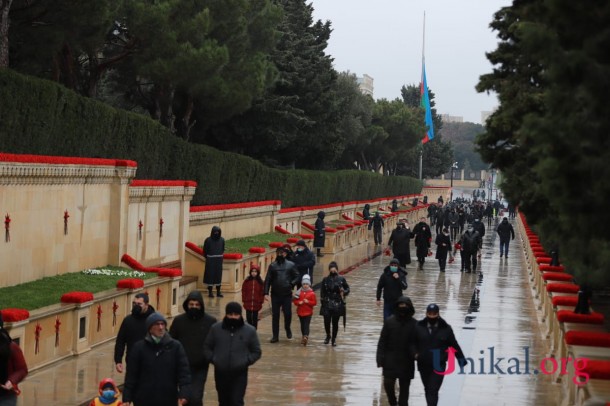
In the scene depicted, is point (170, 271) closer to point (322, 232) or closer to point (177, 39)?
point (177, 39)

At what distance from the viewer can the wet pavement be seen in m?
16.5

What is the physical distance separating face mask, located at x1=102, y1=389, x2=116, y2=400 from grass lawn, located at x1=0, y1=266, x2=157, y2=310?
7.00 meters

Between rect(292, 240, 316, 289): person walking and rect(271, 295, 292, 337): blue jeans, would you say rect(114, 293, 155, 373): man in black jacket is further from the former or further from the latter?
rect(292, 240, 316, 289): person walking

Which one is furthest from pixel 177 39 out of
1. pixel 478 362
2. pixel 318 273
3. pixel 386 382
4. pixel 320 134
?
pixel 320 134

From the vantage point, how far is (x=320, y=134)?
6156cm

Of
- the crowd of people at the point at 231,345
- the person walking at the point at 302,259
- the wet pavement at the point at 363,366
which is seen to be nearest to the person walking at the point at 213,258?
the wet pavement at the point at 363,366

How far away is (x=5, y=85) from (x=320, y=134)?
131ft

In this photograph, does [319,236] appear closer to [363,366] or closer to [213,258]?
[213,258]

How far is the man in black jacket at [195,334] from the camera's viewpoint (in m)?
13.1

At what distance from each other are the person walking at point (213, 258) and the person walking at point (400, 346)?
1397 cm

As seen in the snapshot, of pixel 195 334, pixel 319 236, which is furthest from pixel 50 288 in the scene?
pixel 319 236

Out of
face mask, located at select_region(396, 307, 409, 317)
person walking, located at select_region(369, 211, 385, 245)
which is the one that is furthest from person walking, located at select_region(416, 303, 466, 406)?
person walking, located at select_region(369, 211, 385, 245)

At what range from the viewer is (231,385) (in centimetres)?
1277

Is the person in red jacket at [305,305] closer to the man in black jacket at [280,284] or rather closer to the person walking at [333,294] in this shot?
the person walking at [333,294]
